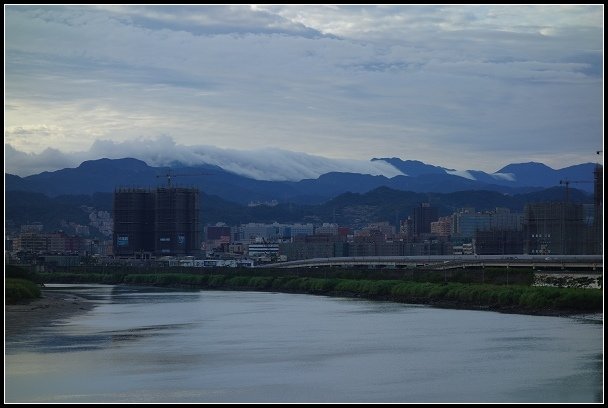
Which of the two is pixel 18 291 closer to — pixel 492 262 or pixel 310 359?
pixel 310 359

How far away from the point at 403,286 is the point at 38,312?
37247 millimetres

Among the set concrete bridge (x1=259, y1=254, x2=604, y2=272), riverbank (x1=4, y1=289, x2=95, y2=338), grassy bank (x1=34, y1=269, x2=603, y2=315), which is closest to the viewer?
riverbank (x1=4, y1=289, x2=95, y2=338)

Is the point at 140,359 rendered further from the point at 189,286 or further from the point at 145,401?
the point at 189,286

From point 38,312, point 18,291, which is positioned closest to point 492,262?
point 18,291

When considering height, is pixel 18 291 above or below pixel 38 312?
above

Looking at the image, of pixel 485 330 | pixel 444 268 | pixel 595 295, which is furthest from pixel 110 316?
pixel 444 268

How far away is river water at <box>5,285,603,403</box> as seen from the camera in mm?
34500

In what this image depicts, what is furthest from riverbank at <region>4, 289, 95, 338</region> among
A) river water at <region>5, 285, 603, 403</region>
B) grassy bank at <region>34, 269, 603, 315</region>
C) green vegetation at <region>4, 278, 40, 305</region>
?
grassy bank at <region>34, 269, 603, 315</region>

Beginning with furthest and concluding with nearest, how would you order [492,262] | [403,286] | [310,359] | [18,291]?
[492,262] < [403,286] < [18,291] < [310,359]

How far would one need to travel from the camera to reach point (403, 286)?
318 ft

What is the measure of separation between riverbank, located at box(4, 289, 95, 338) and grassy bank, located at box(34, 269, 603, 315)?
26.0 m

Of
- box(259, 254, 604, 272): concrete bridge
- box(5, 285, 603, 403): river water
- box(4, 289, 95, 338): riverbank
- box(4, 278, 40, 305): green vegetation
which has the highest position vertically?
box(259, 254, 604, 272): concrete bridge

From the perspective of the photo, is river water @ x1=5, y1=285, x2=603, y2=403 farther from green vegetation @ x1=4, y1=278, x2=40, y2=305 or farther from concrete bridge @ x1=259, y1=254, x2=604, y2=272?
concrete bridge @ x1=259, y1=254, x2=604, y2=272

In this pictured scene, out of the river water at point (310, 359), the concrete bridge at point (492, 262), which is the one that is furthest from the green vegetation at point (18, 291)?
the concrete bridge at point (492, 262)
